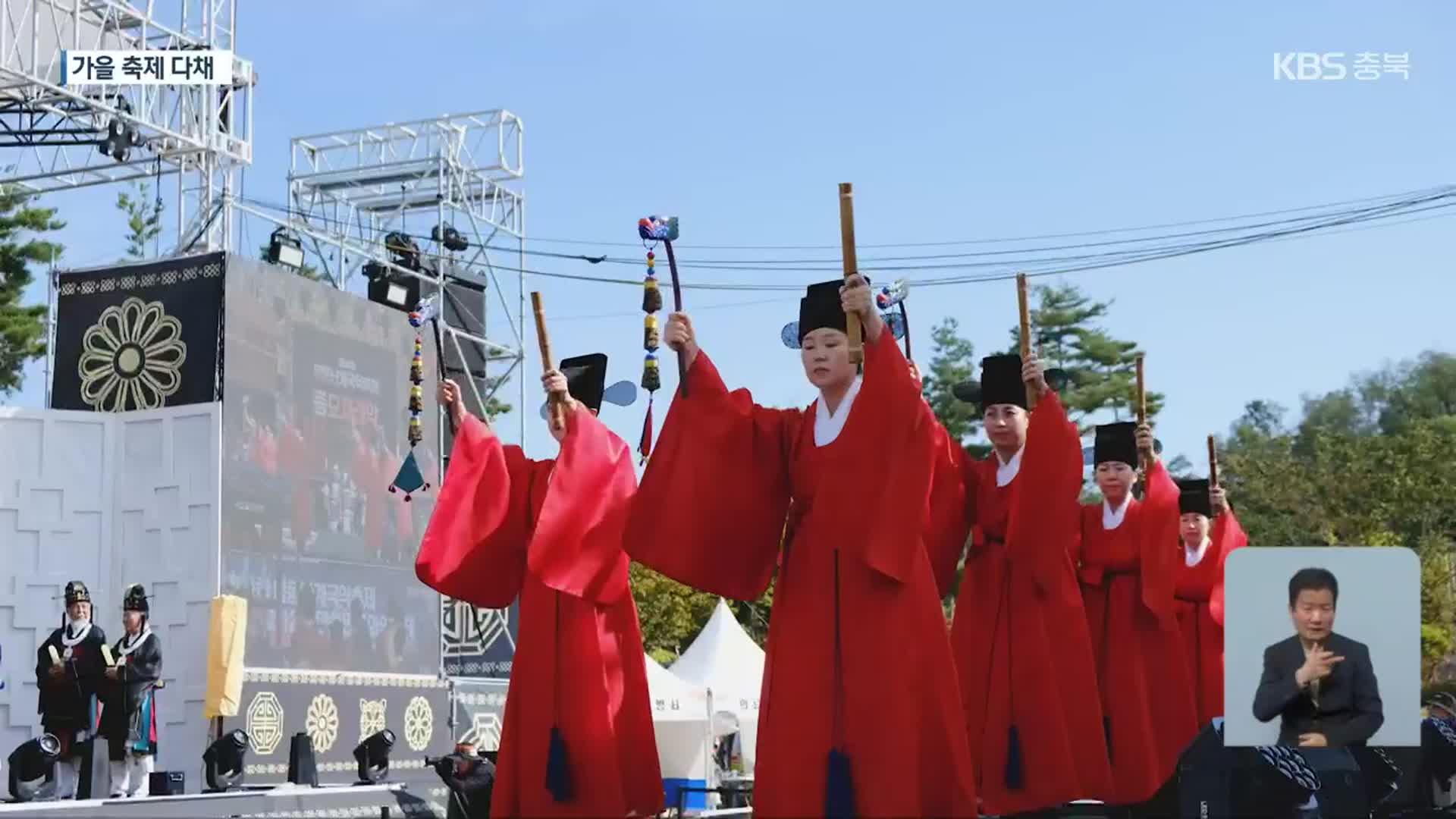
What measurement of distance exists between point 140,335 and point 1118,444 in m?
9.48

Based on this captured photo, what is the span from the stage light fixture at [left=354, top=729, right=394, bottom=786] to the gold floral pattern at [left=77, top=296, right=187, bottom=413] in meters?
3.64

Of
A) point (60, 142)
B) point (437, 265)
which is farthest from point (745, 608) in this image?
point (60, 142)

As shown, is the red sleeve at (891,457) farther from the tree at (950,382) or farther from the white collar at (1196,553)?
the tree at (950,382)

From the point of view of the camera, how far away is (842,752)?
4.78m

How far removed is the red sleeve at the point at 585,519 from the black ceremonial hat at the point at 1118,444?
2199 mm

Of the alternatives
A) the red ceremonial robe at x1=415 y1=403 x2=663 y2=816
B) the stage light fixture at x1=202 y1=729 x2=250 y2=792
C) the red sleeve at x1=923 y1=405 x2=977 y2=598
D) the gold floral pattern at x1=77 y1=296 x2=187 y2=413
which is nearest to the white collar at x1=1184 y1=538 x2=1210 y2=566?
the red sleeve at x1=923 y1=405 x2=977 y2=598

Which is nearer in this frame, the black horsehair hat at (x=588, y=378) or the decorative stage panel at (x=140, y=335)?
the black horsehair hat at (x=588, y=378)

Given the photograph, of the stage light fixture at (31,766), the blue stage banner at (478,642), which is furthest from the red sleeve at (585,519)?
the blue stage banner at (478,642)

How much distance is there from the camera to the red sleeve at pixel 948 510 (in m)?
6.53

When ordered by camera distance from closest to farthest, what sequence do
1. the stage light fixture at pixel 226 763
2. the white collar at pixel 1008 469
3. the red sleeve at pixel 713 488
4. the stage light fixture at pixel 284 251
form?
the red sleeve at pixel 713 488
the white collar at pixel 1008 469
the stage light fixture at pixel 226 763
the stage light fixture at pixel 284 251

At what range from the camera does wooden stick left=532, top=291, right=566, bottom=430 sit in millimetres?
6227

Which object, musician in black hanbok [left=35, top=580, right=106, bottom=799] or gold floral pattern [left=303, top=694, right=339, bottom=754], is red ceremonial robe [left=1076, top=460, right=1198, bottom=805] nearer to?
musician in black hanbok [left=35, top=580, right=106, bottom=799]

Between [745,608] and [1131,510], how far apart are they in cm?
2651

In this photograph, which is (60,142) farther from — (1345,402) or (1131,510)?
(1345,402)
